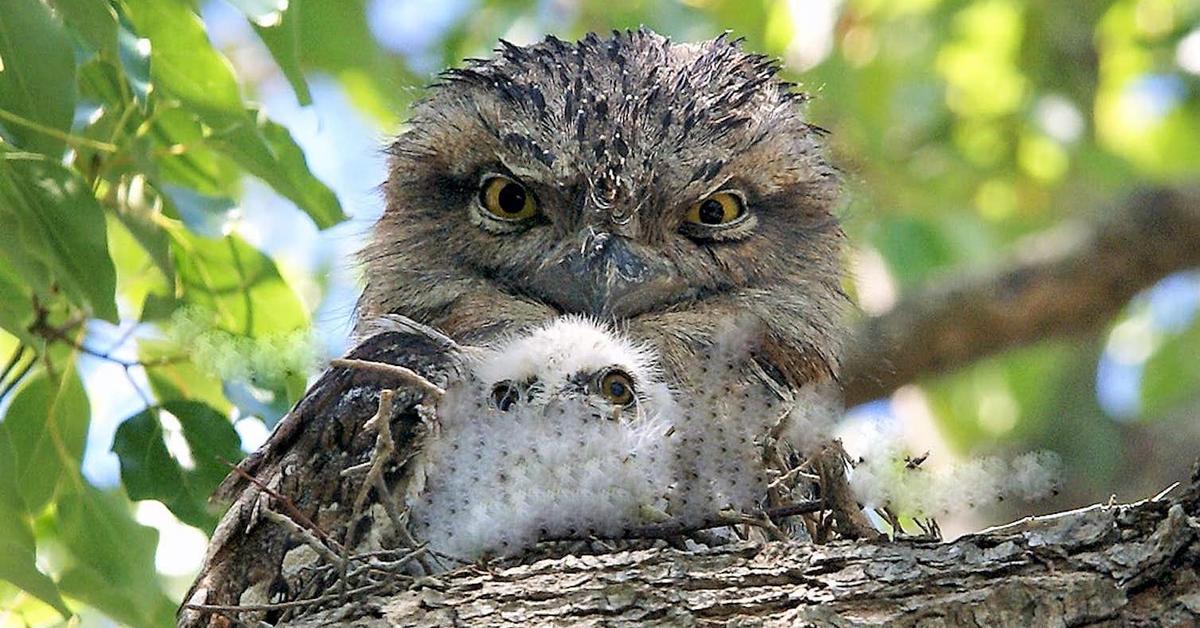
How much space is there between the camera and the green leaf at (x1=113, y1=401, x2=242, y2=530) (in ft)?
8.26

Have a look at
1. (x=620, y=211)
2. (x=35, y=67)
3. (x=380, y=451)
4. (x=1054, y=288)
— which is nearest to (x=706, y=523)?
(x=380, y=451)

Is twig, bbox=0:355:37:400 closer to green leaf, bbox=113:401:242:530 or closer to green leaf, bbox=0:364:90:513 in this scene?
green leaf, bbox=0:364:90:513

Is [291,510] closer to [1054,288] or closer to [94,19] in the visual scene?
[94,19]

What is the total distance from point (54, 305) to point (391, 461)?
2.75 feet

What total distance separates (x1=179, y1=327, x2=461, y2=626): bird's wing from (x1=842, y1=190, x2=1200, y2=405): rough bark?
2922 mm

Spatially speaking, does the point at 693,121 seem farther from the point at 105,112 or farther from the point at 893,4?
the point at 893,4

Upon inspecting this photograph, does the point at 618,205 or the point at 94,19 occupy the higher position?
the point at 618,205

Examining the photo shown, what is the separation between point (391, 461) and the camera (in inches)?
81.1

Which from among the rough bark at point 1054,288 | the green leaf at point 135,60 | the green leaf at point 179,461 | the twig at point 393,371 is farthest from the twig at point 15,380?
the rough bark at point 1054,288

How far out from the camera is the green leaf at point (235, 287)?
268 centimetres

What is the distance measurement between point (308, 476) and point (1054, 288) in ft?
11.6

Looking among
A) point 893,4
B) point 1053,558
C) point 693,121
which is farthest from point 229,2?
point 893,4

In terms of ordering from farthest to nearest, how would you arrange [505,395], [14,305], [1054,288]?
[1054,288], [14,305], [505,395]

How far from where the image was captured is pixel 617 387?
2.09 m
